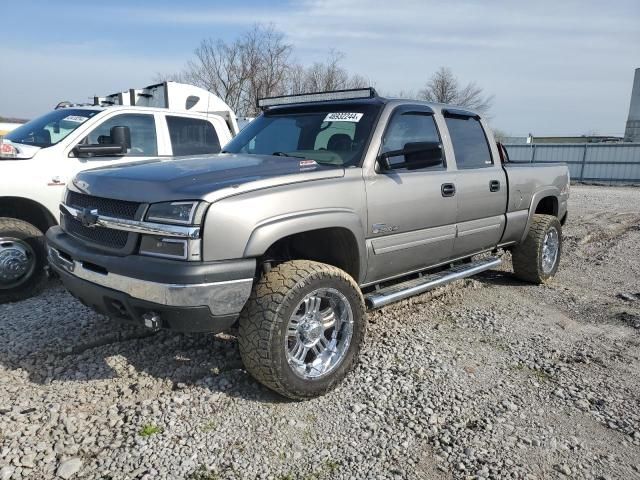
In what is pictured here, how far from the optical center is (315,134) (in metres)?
3.99

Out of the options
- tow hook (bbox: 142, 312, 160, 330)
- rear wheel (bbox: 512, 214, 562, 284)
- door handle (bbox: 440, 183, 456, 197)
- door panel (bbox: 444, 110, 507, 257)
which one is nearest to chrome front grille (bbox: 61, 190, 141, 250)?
tow hook (bbox: 142, 312, 160, 330)

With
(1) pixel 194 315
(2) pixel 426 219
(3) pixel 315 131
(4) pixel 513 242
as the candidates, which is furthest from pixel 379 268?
(4) pixel 513 242

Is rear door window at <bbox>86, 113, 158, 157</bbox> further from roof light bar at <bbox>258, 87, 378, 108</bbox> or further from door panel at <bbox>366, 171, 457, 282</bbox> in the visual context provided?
door panel at <bbox>366, 171, 457, 282</bbox>

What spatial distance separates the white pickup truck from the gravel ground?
46cm

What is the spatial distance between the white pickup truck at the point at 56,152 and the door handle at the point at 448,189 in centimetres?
323

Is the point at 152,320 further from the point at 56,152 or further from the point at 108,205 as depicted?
the point at 56,152

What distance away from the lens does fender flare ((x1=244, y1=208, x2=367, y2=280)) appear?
2828mm

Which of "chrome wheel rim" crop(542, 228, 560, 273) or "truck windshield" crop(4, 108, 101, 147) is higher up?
"truck windshield" crop(4, 108, 101, 147)

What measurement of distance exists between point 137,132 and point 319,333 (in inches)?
151

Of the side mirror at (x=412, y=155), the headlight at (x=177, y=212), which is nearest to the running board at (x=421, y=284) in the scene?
the side mirror at (x=412, y=155)

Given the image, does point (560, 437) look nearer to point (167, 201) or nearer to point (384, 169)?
point (384, 169)

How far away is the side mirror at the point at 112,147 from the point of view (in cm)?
503

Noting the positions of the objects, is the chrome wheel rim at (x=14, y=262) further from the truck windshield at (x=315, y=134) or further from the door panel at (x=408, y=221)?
the door panel at (x=408, y=221)

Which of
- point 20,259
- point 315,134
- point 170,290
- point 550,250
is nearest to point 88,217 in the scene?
point 170,290
